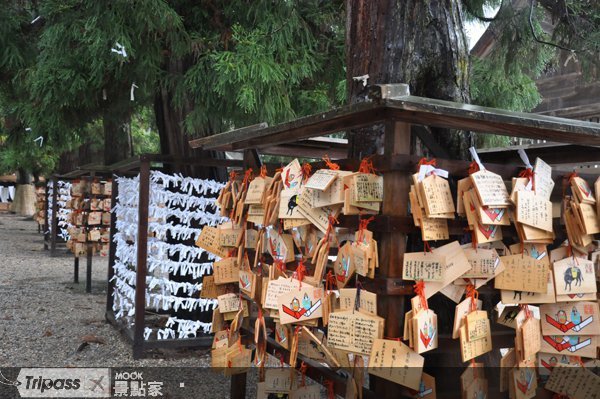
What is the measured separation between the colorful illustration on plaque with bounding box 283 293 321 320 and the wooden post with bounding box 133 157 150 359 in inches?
119

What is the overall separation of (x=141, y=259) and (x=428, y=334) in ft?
12.3

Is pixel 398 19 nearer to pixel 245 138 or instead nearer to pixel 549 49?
pixel 245 138

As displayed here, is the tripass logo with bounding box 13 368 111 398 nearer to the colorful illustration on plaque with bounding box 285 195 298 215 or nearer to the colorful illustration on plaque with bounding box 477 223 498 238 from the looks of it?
the colorful illustration on plaque with bounding box 285 195 298 215

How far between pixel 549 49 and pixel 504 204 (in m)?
4.93

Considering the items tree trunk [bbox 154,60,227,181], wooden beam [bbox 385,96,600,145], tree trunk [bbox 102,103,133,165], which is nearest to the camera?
wooden beam [bbox 385,96,600,145]

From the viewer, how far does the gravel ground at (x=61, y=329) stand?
559 centimetres

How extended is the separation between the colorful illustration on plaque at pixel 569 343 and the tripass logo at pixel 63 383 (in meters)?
3.10

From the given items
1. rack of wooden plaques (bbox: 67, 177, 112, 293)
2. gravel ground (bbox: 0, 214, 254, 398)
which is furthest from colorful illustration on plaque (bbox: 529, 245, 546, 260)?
rack of wooden plaques (bbox: 67, 177, 112, 293)

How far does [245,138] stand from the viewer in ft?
11.9

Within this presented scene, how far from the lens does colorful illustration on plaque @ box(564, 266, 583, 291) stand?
2.85m

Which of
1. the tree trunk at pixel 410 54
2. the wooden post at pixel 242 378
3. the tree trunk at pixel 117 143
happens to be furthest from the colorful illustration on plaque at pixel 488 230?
the tree trunk at pixel 117 143

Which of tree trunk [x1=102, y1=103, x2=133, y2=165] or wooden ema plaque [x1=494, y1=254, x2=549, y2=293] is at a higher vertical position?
tree trunk [x1=102, y1=103, x2=133, y2=165]

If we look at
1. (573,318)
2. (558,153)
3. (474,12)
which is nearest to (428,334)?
(573,318)

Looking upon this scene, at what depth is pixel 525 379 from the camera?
2928 mm
